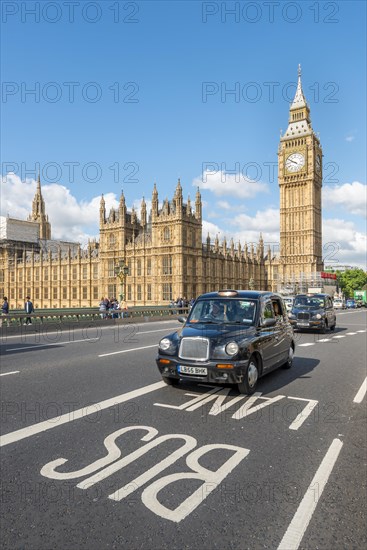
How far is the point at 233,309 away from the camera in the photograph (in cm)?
823

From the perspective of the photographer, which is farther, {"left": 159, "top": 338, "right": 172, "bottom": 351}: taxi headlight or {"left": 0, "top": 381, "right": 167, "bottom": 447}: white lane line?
{"left": 159, "top": 338, "right": 172, "bottom": 351}: taxi headlight

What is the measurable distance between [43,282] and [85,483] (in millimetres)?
73002

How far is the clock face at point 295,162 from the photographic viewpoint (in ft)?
319

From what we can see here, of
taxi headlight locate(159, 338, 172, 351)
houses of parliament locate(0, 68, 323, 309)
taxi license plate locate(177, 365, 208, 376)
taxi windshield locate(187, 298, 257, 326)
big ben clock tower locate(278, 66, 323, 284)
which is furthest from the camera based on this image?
big ben clock tower locate(278, 66, 323, 284)

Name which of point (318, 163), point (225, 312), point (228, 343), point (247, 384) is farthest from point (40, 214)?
point (247, 384)

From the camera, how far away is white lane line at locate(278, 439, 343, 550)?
9.82 ft

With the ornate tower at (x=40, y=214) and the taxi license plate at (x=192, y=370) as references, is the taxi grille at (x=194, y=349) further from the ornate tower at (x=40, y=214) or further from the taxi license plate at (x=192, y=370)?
the ornate tower at (x=40, y=214)

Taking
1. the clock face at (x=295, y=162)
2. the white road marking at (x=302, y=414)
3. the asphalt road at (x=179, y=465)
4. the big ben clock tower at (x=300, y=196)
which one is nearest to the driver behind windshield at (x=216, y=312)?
the asphalt road at (x=179, y=465)

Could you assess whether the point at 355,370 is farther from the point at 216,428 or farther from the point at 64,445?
the point at 64,445

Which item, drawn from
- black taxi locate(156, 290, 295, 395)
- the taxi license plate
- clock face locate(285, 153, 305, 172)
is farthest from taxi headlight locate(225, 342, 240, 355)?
clock face locate(285, 153, 305, 172)

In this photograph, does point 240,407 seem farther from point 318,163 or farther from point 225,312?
point 318,163

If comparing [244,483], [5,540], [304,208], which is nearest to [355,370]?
[244,483]

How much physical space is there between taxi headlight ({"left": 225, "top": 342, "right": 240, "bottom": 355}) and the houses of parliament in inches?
1079

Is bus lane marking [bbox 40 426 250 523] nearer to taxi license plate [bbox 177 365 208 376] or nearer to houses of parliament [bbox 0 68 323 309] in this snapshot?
taxi license plate [bbox 177 365 208 376]
